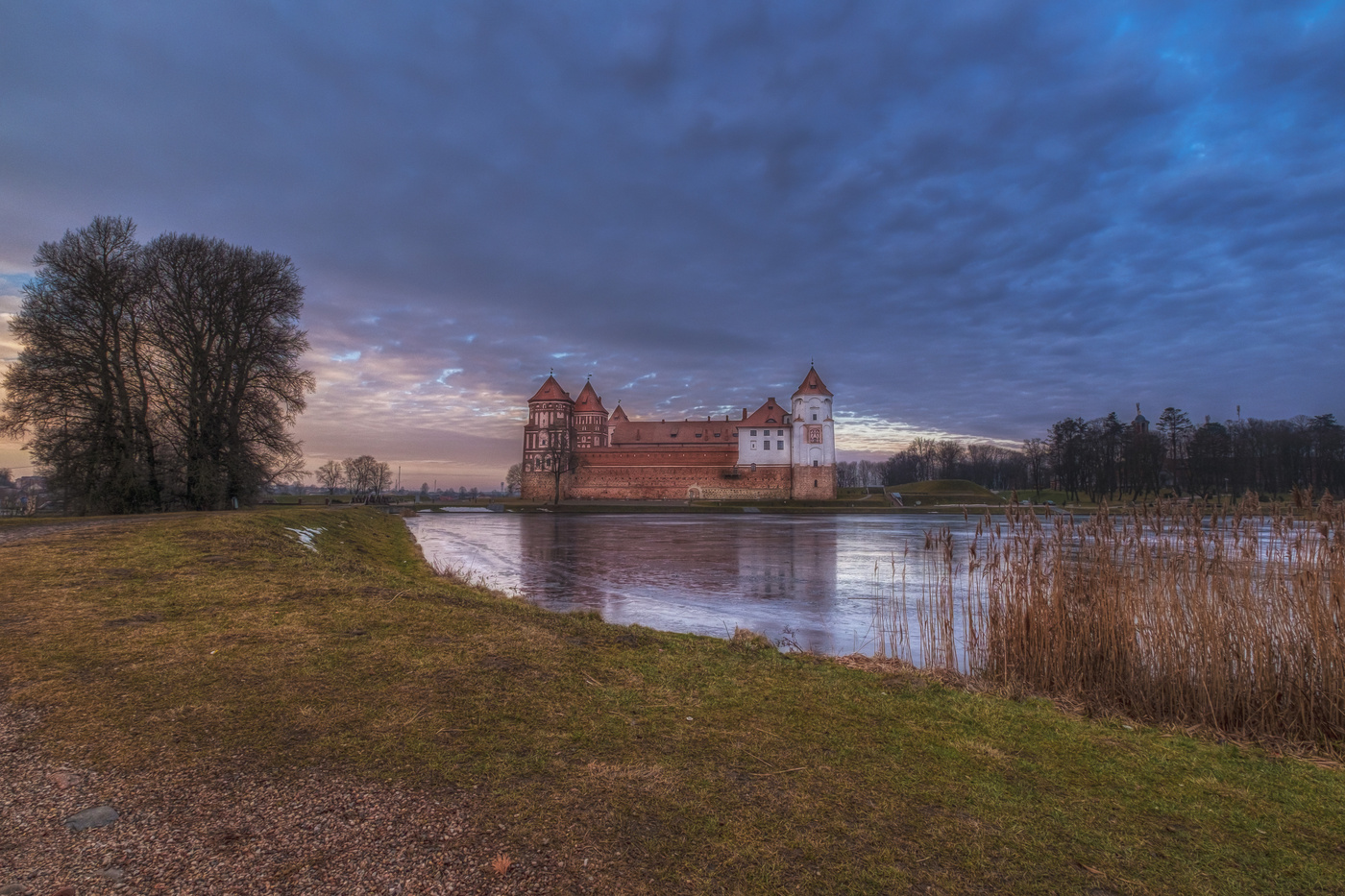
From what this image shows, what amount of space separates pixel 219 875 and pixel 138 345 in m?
24.5

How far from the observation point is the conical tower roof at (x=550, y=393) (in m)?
76.0

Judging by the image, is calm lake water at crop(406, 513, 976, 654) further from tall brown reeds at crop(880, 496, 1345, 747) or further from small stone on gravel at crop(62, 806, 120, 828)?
small stone on gravel at crop(62, 806, 120, 828)

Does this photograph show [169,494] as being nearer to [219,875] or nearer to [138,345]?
[138,345]

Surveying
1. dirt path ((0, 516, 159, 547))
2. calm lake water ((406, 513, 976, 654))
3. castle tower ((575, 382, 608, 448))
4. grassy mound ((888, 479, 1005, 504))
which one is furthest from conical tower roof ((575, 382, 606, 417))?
dirt path ((0, 516, 159, 547))

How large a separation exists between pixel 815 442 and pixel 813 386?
646 centimetres

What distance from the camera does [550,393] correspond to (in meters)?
76.3

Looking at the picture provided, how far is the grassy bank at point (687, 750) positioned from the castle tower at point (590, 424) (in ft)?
240

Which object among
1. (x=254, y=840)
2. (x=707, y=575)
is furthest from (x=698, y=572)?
(x=254, y=840)

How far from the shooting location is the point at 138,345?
2023 centimetres

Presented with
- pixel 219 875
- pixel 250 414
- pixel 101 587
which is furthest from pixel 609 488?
pixel 219 875

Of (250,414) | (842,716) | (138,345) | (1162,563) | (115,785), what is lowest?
(842,716)

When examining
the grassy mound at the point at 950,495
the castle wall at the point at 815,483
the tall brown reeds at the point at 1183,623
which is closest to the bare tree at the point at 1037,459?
the grassy mound at the point at 950,495

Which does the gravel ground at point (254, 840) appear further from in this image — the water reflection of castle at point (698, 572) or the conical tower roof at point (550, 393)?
the conical tower roof at point (550, 393)

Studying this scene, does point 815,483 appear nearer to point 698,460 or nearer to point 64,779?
point 698,460
